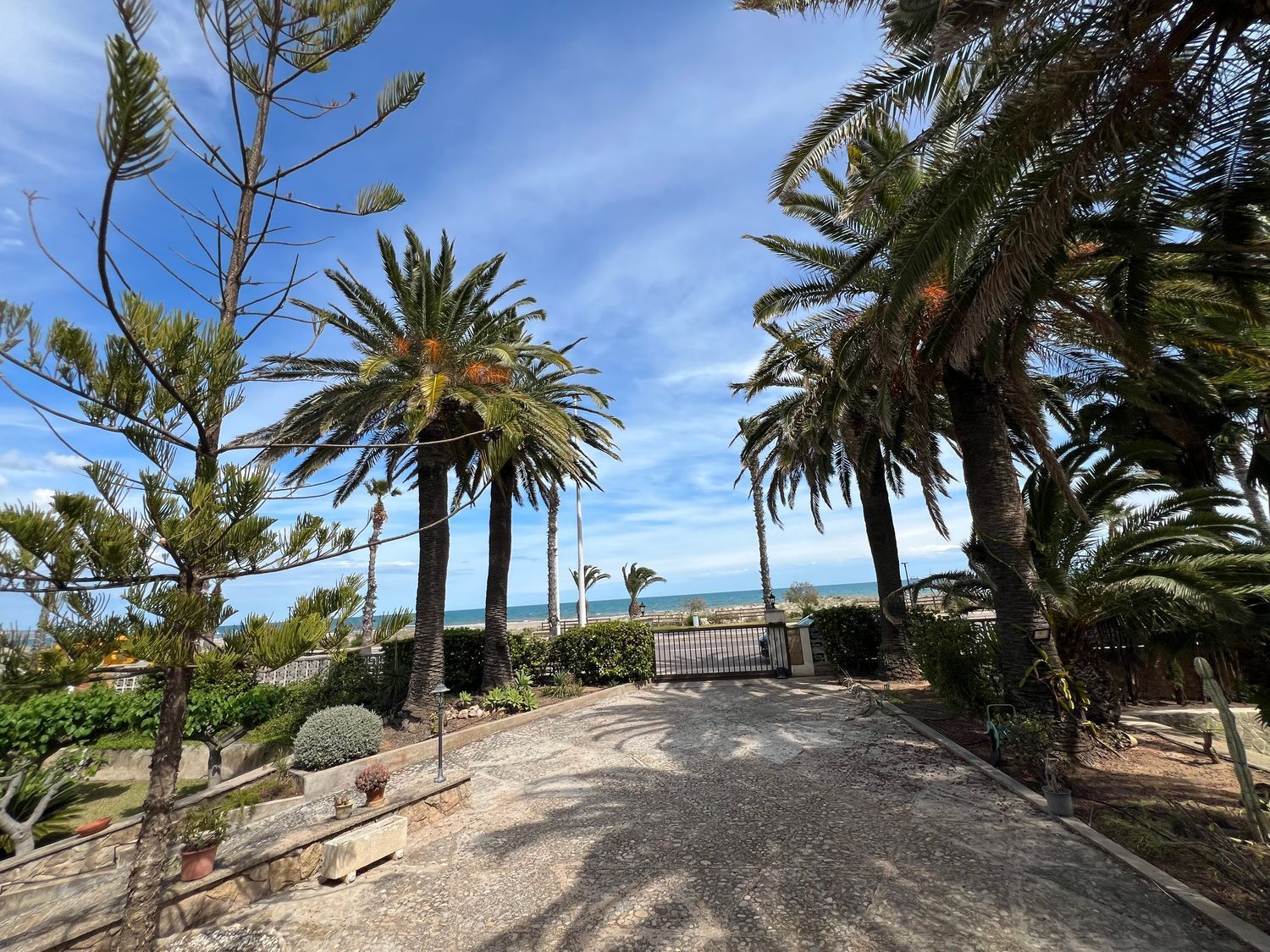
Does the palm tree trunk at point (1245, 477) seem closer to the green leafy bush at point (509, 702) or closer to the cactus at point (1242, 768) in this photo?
the cactus at point (1242, 768)

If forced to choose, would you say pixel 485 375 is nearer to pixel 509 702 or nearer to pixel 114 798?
pixel 509 702

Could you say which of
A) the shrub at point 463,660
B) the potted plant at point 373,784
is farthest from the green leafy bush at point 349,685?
the potted plant at point 373,784

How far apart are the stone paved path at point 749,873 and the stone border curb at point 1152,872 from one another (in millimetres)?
97

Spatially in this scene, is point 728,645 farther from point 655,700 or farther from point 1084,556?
point 1084,556

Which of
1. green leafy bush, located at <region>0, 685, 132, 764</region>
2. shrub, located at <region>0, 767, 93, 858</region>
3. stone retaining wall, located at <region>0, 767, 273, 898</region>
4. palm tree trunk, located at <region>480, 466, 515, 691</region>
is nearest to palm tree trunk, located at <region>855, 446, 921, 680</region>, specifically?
palm tree trunk, located at <region>480, 466, 515, 691</region>

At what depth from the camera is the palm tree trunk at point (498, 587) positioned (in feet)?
41.4

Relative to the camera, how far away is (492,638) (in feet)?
42.2

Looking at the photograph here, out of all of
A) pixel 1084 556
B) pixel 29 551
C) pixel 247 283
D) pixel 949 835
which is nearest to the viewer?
pixel 29 551

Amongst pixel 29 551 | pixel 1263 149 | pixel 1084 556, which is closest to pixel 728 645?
pixel 1084 556

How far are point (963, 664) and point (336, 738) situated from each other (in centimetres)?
1010

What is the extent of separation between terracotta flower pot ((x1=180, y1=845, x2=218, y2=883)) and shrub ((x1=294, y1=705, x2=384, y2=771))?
3.43 metres

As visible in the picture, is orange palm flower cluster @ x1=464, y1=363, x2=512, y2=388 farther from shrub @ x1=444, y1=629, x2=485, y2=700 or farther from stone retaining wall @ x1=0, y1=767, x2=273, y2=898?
stone retaining wall @ x1=0, y1=767, x2=273, y2=898

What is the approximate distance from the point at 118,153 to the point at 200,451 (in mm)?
1912

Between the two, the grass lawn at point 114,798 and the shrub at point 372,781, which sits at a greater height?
the shrub at point 372,781
